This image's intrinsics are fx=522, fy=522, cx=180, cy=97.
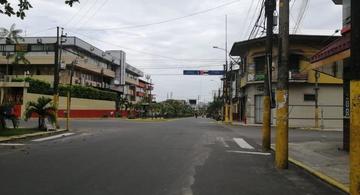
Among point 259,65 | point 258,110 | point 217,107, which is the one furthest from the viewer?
point 217,107

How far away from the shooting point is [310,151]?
1988cm

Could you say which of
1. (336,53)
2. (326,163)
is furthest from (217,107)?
(326,163)

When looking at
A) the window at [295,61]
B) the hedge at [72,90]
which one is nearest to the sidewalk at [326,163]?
the window at [295,61]

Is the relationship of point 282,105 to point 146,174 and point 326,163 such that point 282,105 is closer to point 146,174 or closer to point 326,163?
point 326,163

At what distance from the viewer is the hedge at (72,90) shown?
6738 cm

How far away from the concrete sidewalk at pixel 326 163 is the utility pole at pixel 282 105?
71cm

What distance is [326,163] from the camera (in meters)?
15.5

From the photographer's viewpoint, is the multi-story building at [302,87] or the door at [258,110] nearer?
the multi-story building at [302,87]

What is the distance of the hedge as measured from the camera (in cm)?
6738

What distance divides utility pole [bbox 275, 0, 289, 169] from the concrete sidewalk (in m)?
0.71

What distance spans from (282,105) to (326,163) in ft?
8.29

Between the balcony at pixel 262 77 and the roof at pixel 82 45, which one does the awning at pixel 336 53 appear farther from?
the roof at pixel 82 45

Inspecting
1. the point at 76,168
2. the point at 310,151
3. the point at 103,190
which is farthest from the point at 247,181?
the point at 310,151

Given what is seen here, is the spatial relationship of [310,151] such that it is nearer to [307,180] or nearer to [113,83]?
[307,180]
